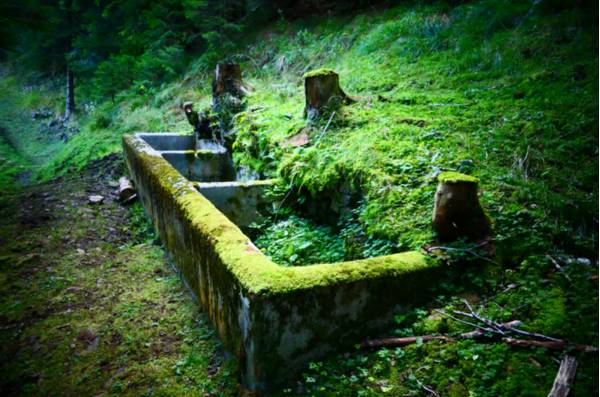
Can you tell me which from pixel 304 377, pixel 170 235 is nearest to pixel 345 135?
pixel 170 235

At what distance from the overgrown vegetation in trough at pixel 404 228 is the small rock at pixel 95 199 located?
323mm

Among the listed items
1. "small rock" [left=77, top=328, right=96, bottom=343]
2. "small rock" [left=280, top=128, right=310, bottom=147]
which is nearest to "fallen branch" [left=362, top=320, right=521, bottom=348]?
"small rock" [left=77, top=328, right=96, bottom=343]

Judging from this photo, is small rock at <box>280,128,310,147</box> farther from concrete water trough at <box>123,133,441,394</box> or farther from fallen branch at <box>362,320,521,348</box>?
fallen branch at <box>362,320,521,348</box>

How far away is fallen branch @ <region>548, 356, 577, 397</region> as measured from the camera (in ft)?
6.56

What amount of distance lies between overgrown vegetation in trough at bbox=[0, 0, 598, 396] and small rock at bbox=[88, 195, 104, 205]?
1.06 feet

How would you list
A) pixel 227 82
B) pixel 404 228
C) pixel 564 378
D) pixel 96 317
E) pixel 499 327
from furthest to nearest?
pixel 227 82 < pixel 96 317 < pixel 404 228 < pixel 499 327 < pixel 564 378

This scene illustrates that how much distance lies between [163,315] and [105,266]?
1.72 m

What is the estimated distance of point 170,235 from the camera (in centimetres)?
475

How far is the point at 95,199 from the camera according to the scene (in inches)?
297

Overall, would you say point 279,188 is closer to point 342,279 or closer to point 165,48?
point 342,279

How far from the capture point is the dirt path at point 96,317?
3.10m

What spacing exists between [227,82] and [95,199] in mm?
3680

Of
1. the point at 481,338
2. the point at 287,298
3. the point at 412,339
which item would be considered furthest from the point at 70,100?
the point at 481,338

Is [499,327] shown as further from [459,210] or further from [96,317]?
[96,317]
